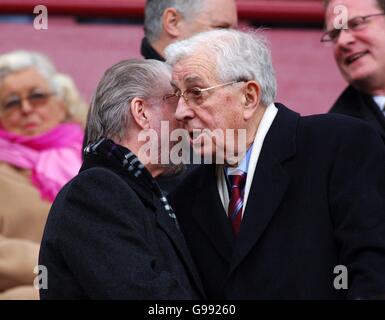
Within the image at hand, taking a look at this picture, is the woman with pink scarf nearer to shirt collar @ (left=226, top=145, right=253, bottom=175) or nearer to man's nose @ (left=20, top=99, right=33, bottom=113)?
man's nose @ (left=20, top=99, right=33, bottom=113)

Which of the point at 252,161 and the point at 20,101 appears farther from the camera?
the point at 20,101

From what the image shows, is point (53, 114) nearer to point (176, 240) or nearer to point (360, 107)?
point (360, 107)

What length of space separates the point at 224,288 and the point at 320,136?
1.70ft

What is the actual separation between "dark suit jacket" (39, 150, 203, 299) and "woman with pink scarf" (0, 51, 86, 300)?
172 centimetres

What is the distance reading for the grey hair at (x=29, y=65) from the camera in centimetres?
530

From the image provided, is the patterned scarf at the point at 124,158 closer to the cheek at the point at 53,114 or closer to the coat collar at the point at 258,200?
the coat collar at the point at 258,200

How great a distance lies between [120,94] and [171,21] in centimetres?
110

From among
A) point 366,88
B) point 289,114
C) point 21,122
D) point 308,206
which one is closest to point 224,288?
point 308,206

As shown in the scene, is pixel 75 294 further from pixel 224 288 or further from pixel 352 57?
pixel 352 57

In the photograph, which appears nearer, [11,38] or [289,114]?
[289,114]

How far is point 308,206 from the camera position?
10.3ft

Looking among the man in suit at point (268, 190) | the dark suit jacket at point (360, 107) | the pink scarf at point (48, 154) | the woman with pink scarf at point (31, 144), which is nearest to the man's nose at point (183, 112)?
the man in suit at point (268, 190)

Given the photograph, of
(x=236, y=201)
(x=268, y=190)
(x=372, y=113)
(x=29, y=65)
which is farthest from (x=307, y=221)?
(x=29, y=65)

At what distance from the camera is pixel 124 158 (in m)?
3.19
